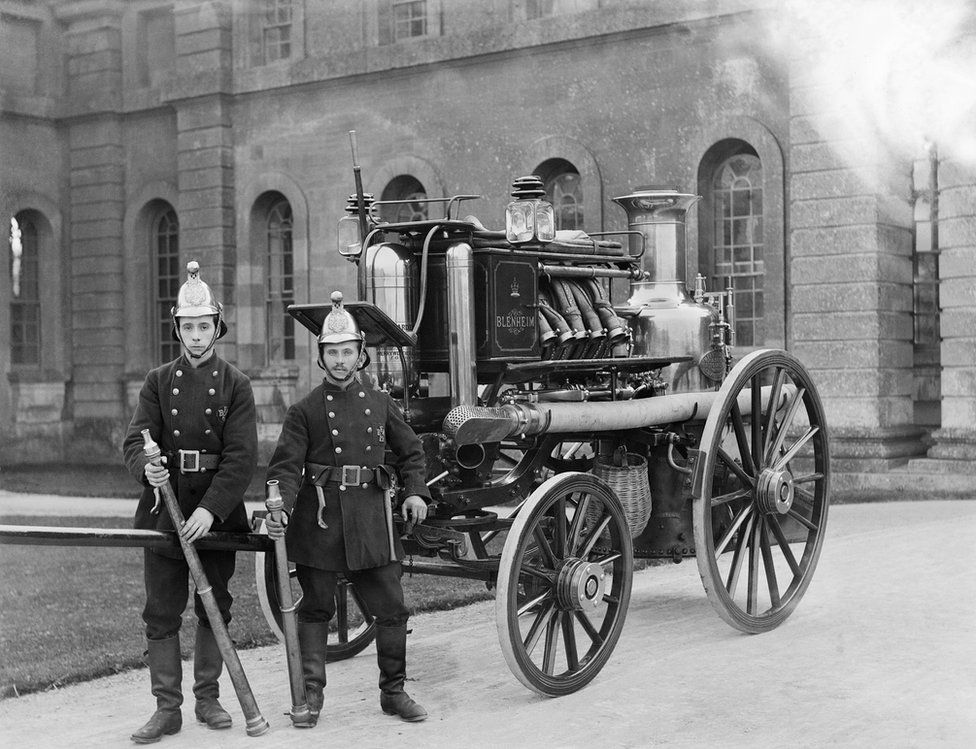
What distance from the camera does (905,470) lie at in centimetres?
1415

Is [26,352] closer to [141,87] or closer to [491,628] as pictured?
[141,87]

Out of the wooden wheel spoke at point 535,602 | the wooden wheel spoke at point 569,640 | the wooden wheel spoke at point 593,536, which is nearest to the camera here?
the wooden wheel spoke at point 535,602

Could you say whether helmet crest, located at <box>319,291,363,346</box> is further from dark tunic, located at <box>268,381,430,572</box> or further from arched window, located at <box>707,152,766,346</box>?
arched window, located at <box>707,152,766,346</box>

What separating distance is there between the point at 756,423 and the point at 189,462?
123 inches

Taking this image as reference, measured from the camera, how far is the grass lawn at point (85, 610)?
6516mm

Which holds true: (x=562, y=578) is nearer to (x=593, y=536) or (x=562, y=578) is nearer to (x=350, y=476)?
(x=593, y=536)

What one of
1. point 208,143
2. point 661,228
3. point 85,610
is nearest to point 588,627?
point 661,228

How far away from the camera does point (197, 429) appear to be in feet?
17.7

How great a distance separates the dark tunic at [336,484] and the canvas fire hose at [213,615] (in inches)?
16.2

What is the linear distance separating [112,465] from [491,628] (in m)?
14.4

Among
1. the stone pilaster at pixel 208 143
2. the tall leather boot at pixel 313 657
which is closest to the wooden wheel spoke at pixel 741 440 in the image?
the tall leather boot at pixel 313 657

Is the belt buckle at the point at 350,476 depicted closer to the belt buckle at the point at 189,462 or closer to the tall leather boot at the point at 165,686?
the belt buckle at the point at 189,462

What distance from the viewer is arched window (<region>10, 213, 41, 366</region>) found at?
2216 centimetres

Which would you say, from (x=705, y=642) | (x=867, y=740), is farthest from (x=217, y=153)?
(x=867, y=740)
